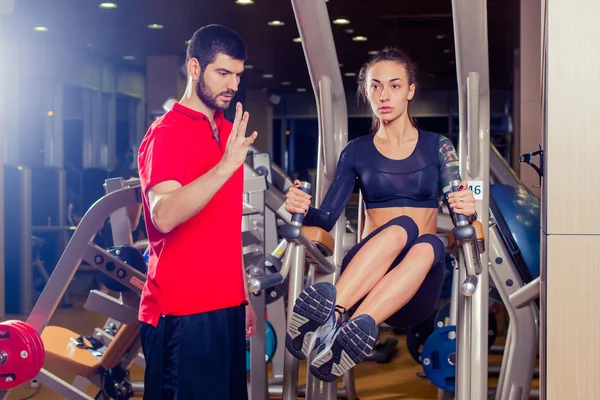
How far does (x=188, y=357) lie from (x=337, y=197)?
2.78 feet

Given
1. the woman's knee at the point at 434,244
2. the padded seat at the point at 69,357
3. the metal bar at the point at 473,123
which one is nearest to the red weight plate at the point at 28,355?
the padded seat at the point at 69,357

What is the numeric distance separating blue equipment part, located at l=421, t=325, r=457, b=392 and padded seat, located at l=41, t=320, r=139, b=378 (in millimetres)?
1374

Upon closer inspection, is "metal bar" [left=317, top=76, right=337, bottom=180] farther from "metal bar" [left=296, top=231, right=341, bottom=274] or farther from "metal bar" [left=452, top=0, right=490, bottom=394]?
"metal bar" [left=452, top=0, right=490, bottom=394]

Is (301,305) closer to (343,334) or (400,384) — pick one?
(343,334)

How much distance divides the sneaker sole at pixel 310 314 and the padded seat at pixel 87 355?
120 centimetres

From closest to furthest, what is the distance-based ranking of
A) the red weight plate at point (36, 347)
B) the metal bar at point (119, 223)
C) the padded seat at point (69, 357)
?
the red weight plate at point (36, 347) → the padded seat at point (69, 357) → the metal bar at point (119, 223)

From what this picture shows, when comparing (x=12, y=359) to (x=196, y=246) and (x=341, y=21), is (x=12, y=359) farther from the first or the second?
(x=341, y=21)

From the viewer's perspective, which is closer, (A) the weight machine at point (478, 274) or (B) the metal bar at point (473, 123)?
(A) the weight machine at point (478, 274)

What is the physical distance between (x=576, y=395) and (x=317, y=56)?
1516 millimetres

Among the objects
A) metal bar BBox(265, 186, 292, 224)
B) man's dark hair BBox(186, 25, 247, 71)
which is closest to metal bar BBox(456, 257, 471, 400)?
man's dark hair BBox(186, 25, 247, 71)

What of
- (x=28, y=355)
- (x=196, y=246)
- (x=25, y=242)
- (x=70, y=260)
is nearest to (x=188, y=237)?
(x=196, y=246)

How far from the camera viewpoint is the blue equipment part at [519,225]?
3443 millimetres

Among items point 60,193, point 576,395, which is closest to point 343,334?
point 576,395

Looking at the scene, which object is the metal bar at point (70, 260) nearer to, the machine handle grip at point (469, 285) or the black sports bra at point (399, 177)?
the black sports bra at point (399, 177)
